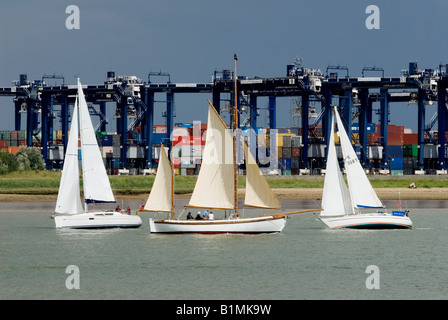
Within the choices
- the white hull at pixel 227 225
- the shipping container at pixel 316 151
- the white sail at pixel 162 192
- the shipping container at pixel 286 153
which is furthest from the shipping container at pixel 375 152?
the white hull at pixel 227 225

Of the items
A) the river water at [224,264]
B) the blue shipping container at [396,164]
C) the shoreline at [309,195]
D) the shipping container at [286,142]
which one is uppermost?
the shipping container at [286,142]

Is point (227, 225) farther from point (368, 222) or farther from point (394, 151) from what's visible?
point (394, 151)

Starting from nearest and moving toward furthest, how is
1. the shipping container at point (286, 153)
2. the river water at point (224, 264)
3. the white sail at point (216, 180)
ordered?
the river water at point (224, 264) → the white sail at point (216, 180) → the shipping container at point (286, 153)

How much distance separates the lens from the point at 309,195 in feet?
334

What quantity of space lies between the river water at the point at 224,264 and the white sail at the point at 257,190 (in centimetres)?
243

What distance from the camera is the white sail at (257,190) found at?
178 feet

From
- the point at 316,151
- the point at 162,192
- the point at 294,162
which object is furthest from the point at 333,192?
the point at 294,162

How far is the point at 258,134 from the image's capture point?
165250 millimetres

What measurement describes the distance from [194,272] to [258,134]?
401ft

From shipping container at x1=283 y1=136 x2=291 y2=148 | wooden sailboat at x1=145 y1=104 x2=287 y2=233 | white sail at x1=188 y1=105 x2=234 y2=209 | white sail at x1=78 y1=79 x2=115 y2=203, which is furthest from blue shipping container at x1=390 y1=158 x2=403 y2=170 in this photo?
white sail at x1=188 y1=105 x2=234 y2=209

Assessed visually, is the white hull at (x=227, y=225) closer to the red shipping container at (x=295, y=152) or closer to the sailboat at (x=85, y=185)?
the sailboat at (x=85, y=185)

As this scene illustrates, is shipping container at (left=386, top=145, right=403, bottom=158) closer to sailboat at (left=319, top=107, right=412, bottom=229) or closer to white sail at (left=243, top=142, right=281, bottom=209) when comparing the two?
sailboat at (left=319, top=107, right=412, bottom=229)

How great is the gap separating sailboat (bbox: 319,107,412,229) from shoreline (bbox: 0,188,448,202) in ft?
99.3

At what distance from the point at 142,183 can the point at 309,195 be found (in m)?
22.5
